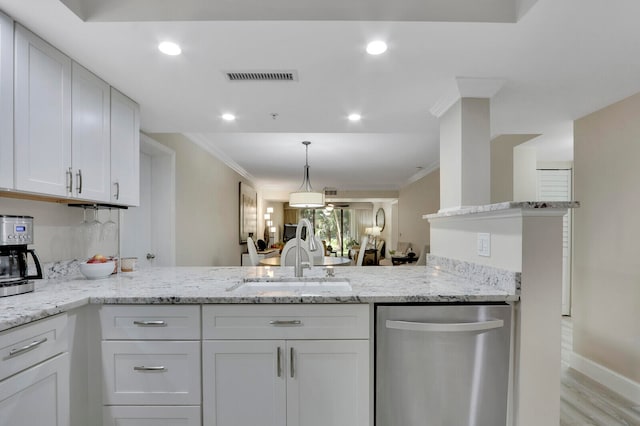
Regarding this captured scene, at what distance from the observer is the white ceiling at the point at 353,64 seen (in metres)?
1.47

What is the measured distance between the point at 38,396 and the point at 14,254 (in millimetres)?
693

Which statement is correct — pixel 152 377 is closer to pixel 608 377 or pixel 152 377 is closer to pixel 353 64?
pixel 353 64

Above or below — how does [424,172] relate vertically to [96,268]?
above

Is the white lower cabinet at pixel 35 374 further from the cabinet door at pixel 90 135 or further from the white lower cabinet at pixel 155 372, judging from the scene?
the cabinet door at pixel 90 135

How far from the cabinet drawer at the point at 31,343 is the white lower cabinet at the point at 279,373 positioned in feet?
1.89

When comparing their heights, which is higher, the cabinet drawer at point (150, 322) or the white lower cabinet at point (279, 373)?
the cabinet drawer at point (150, 322)

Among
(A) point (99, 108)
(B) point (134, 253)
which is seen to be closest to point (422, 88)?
(A) point (99, 108)

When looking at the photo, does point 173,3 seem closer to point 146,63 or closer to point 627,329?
point 146,63

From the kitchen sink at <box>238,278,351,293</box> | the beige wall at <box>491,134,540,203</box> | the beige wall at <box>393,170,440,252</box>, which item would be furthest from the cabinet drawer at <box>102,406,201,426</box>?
the beige wall at <box>393,170,440,252</box>

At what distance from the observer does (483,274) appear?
1758 mm

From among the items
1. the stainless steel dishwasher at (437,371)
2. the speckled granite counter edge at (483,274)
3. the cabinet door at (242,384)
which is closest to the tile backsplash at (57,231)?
the cabinet door at (242,384)

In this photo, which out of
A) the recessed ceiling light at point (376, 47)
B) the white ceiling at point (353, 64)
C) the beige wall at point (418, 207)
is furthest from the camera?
the beige wall at point (418, 207)

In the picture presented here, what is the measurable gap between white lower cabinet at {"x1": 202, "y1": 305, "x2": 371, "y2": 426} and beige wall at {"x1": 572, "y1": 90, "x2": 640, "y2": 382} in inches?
91.4

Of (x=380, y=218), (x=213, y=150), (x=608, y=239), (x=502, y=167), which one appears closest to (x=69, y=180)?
(x=213, y=150)
